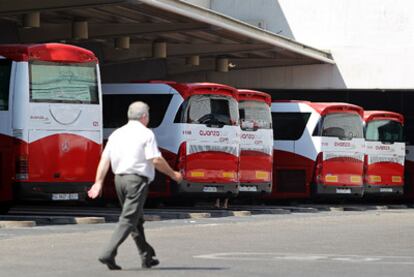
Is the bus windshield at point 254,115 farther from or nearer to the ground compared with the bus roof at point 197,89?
nearer to the ground

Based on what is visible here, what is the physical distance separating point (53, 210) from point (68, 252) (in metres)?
14.2

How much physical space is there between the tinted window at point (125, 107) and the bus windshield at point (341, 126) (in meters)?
7.59

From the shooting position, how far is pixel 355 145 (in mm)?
38031

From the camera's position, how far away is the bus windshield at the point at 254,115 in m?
33.9

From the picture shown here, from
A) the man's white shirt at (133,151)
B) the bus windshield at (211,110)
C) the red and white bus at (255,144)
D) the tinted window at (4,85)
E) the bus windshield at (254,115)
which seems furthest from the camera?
the bus windshield at (254,115)

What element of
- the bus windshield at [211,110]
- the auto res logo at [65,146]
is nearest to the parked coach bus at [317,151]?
the bus windshield at [211,110]

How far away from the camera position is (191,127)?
30.7m

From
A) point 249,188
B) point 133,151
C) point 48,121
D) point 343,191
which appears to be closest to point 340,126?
point 343,191

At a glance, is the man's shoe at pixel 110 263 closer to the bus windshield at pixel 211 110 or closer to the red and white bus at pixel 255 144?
the bus windshield at pixel 211 110

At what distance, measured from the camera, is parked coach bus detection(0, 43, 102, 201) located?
2520cm

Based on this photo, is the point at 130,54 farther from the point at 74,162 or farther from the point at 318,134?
the point at 74,162

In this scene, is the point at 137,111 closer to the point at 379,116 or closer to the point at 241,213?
the point at 241,213

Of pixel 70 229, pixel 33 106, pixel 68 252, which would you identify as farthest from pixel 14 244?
pixel 33 106

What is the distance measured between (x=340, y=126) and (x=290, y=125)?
1.34 m
